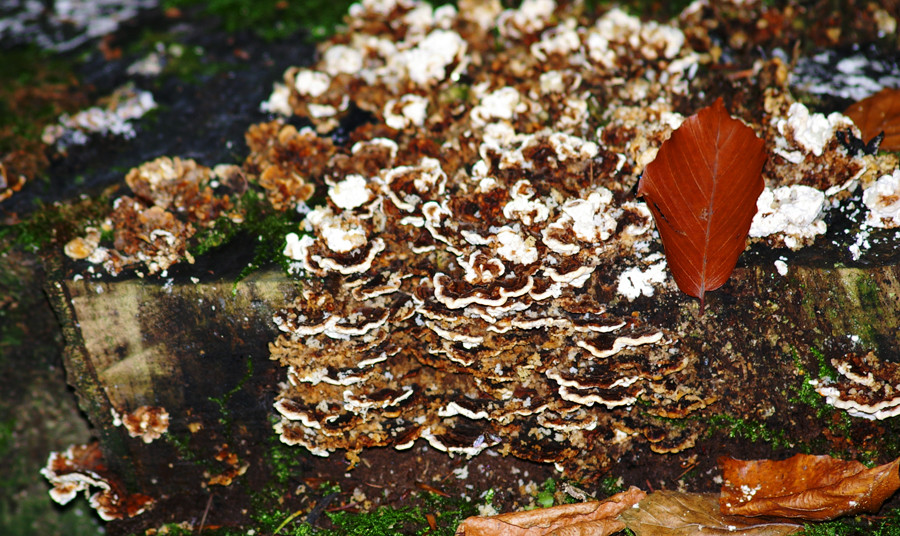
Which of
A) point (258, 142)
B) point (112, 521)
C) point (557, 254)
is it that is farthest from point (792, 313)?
point (112, 521)

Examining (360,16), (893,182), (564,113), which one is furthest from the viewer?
(360,16)

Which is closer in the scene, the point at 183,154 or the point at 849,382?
the point at 849,382

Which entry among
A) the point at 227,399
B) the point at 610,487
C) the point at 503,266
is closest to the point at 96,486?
the point at 227,399

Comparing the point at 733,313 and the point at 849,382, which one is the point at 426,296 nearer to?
the point at 733,313

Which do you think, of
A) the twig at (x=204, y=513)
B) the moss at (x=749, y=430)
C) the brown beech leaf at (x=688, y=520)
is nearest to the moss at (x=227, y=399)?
the twig at (x=204, y=513)

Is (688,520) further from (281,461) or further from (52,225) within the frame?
(52,225)

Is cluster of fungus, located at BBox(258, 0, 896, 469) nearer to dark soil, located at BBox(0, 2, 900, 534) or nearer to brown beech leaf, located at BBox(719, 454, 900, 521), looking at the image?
dark soil, located at BBox(0, 2, 900, 534)

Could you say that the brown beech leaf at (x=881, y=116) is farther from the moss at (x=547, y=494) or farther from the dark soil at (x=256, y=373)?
the moss at (x=547, y=494)

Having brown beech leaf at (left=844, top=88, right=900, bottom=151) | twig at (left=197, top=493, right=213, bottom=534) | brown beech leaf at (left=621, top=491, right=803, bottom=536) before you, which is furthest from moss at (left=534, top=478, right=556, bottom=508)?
brown beech leaf at (left=844, top=88, right=900, bottom=151)
